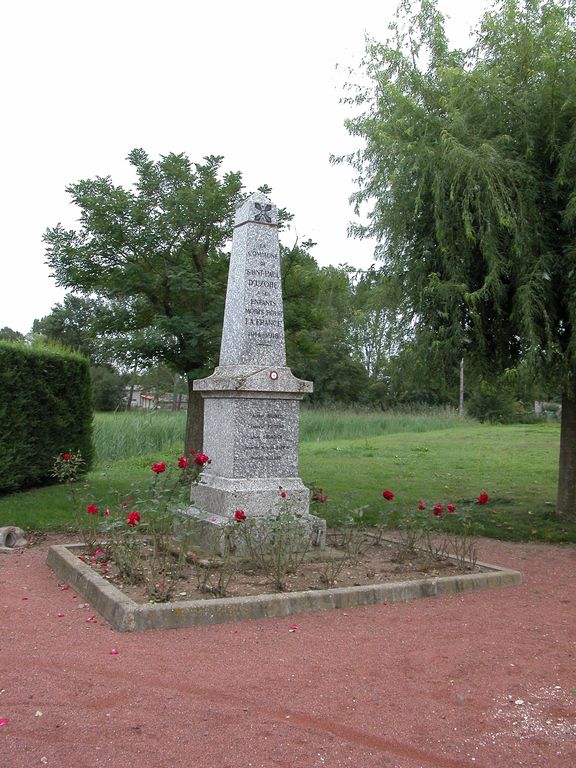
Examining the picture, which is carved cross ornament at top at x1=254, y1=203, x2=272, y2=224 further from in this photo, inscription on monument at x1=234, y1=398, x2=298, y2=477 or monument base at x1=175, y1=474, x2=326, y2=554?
monument base at x1=175, y1=474, x2=326, y2=554

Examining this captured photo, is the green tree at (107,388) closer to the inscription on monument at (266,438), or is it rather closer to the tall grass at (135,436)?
the tall grass at (135,436)

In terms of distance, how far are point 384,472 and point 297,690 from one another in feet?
38.1

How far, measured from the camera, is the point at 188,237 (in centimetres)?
1190

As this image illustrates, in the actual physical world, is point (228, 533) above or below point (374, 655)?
above

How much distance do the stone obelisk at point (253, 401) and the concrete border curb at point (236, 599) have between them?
144 cm

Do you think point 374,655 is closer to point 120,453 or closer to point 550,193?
point 550,193

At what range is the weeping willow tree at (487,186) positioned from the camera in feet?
28.0

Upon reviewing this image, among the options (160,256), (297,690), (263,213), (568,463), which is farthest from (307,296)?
(297,690)

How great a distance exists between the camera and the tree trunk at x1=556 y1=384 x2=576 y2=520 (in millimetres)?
10102

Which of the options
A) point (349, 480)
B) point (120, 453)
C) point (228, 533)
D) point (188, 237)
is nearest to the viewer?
point (228, 533)

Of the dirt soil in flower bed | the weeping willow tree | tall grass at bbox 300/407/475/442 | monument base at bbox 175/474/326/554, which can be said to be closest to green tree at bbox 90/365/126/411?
tall grass at bbox 300/407/475/442

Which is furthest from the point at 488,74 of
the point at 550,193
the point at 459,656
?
the point at 459,656

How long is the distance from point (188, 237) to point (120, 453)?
7759 millimetres

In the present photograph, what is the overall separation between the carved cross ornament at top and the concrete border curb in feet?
12.9
